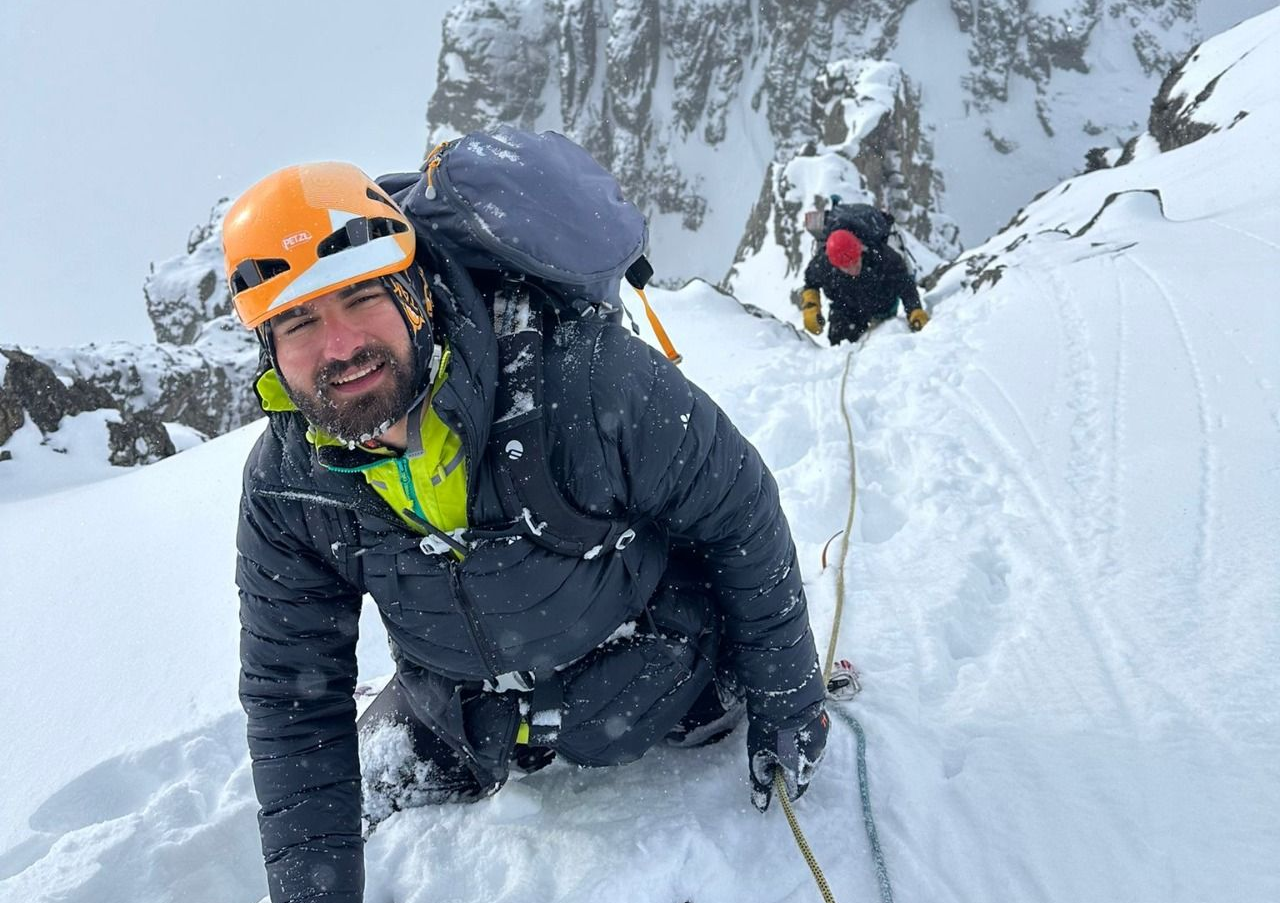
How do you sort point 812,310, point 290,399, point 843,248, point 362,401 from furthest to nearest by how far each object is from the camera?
point 812,310 → point 843,248 → point 290,399 → point 362,401

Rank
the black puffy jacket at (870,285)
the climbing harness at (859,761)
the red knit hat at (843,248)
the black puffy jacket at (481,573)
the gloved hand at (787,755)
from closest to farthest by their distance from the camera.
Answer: the black puffy jacket at (481,573) < the climbing harness at (859,761) < the gloved hand at (787,755) < the red knit hat at (843,248) < the black puffy jacket at (870,285)

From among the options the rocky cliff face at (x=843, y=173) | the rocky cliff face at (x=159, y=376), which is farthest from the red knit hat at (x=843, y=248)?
the rocky cliff face at (x=843, y=173)

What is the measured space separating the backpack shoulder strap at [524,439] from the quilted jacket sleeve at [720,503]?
141mm

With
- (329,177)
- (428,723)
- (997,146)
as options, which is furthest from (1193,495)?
(997,146)

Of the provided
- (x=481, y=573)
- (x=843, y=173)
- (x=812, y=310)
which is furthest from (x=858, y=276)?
(x=843, y=173)

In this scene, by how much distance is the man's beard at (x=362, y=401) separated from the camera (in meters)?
1.65

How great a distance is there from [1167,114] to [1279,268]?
17548 millimetres

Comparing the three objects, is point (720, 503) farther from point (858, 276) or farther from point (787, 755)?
point (858, 276)

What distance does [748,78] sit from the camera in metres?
64.0

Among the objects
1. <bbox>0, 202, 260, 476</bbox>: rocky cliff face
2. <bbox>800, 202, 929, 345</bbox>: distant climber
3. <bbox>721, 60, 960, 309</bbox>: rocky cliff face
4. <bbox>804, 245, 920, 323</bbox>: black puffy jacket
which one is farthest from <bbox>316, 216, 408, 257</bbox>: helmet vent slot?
<bbox>721, 60, 960, 309</bbox>: rocky cliff face

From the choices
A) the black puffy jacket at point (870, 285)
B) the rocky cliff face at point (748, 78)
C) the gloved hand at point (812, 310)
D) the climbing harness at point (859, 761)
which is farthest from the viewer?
the rocky cliff face at point (748, 78)

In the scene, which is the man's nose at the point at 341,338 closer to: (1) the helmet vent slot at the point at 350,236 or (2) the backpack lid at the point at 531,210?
(1) the helmet vent slot at the point at 350,236

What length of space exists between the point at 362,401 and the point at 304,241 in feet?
1.25

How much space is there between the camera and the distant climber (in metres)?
8.27
